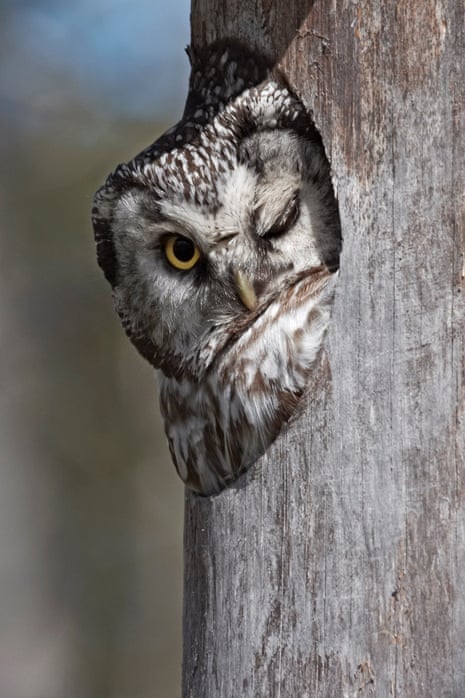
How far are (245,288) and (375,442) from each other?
0.69 m

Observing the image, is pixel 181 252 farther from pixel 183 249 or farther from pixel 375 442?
pixel 375 442

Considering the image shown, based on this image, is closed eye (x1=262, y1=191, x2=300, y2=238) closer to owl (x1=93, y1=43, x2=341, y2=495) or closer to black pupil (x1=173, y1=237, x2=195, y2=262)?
owl (x1=93, y1=43, x2=341, y2=495)

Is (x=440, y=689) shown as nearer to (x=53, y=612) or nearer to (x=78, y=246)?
(x=78, y=246)

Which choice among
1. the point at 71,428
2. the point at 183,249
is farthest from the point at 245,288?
the point at 71,428

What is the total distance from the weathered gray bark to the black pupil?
603 millimetres

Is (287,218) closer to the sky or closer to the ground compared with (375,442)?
closer to the sky

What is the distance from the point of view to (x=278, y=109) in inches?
97.7

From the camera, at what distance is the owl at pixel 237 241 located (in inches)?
97.3

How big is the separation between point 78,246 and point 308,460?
5.48 metres

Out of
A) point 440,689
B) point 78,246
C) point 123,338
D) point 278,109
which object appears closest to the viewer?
point 440,689

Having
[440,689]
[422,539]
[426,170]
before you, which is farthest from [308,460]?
[426,170]

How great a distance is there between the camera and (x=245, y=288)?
102 inches

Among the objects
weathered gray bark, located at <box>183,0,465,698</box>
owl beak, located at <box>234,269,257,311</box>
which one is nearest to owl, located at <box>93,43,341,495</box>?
owl beak, located at <box>234,269,257,311</box>

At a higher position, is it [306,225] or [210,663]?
[306,225]
